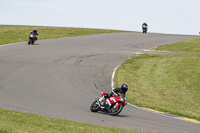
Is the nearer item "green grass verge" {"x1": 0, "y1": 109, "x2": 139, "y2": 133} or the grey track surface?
"green grass verge" {"x1": 0, "y1": 109, "x2": 139, "y2": 133}

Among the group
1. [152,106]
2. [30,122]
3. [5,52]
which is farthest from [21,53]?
[30,122]

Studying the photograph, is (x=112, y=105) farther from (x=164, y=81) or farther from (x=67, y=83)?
(x=164, y=81)

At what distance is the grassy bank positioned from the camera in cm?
1925

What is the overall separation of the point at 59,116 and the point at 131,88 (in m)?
10.5

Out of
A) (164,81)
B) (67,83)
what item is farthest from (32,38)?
(164,81)

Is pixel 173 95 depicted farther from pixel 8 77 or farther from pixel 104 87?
pixel 8 77

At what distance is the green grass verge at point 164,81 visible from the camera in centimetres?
1925

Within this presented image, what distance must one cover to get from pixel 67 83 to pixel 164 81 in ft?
25.5

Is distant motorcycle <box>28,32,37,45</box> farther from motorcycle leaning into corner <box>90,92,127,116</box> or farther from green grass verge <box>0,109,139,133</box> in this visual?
green grass verge <box>0,109,139,133</box>

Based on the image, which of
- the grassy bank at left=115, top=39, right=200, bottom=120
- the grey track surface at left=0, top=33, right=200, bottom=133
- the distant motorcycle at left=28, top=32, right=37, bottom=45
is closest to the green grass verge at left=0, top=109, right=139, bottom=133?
the grey track surface at left=0, top=33, right=200, bottom=133

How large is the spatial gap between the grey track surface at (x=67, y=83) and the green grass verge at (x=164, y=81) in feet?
5.09

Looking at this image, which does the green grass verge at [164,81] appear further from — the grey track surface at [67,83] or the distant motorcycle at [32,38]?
the distant motorcycle at [32,38]

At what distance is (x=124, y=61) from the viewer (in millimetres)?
31359

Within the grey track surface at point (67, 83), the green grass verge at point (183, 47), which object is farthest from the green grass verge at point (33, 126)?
the green grass verge at point (183, 47)
